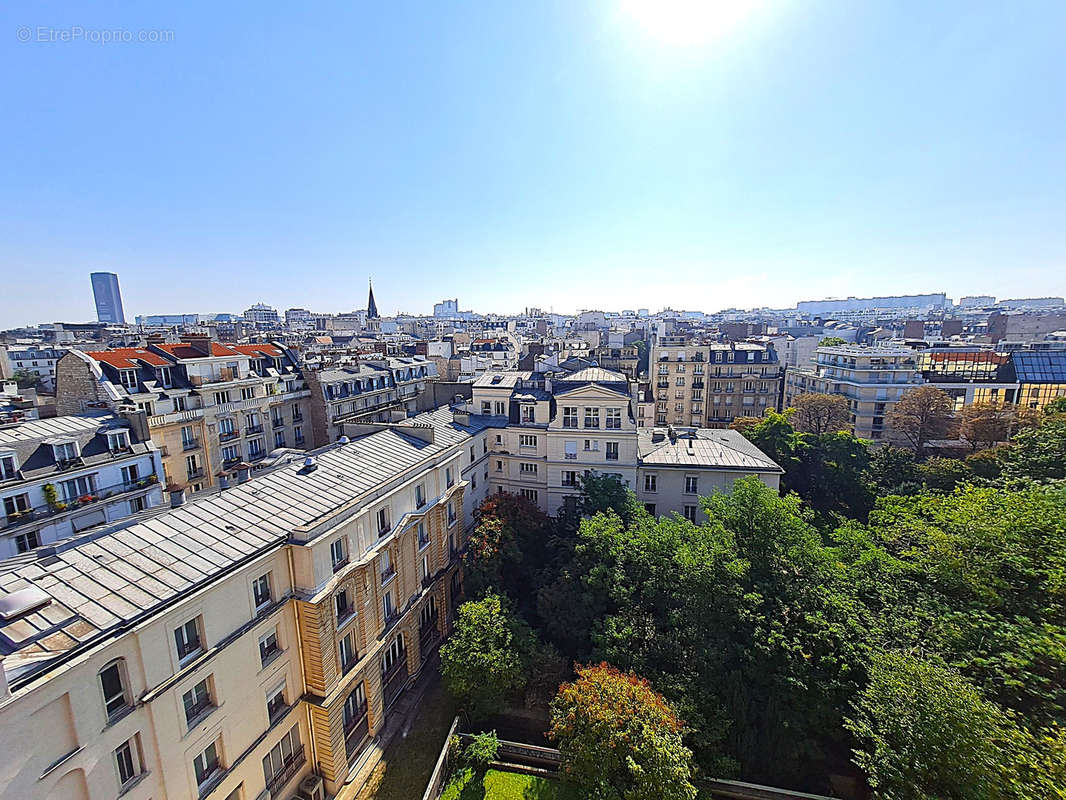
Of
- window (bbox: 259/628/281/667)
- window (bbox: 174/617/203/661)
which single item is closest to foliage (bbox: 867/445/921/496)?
window (bbox: 259/628/281/667)

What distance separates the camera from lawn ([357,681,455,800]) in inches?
920

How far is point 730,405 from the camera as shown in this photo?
3287 inches

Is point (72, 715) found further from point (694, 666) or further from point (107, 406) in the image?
point (107, 406)

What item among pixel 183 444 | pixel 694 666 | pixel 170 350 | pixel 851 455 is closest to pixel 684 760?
pixel 694 666

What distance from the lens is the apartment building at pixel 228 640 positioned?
1321 cm

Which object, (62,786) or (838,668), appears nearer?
(62,786)

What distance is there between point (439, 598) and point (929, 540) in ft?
98.9

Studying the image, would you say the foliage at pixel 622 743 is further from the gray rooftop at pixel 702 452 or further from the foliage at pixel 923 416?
the foliage at pixel 923 416

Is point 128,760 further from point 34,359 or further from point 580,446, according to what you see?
point 34,359

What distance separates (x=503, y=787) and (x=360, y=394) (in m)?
43.6

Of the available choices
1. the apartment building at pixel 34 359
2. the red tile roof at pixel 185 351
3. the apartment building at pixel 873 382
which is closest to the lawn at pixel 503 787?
the red tile roof at pixel 185 351

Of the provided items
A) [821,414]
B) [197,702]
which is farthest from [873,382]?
[197,702]

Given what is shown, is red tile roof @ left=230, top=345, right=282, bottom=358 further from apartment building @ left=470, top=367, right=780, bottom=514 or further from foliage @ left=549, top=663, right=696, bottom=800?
foliage @ left=549, top=663, right=696, bottom=800

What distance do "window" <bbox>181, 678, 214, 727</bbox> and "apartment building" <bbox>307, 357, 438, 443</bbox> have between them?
30382mm
